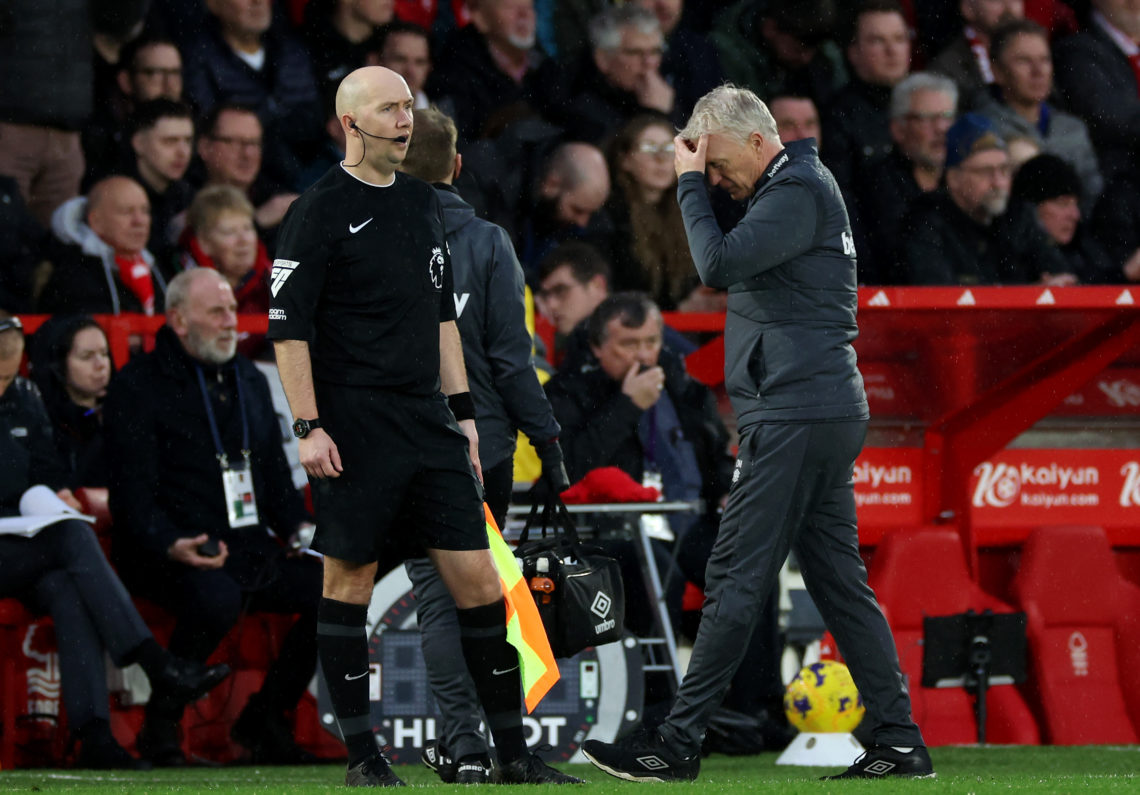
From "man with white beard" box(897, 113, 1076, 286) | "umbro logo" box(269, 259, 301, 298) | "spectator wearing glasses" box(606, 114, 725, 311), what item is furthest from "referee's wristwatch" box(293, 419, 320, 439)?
"man with white beard" box(897, 113, 1076, 286)

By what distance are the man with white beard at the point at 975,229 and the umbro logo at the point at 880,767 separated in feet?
16.4

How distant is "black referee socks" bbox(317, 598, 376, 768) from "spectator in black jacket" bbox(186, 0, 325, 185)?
17.2ft

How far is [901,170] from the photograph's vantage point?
10.6m

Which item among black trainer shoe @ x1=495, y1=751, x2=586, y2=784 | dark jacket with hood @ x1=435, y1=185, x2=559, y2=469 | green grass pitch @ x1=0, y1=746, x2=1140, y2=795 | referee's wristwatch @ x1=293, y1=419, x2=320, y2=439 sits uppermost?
dark jacket with hood @ x1=435, y1=185, x2=559, y2=469

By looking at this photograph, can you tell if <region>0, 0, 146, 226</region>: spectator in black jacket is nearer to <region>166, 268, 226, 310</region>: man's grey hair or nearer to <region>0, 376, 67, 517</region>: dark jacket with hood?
<region>166, 268, 226, 310</region>: man's grey hair

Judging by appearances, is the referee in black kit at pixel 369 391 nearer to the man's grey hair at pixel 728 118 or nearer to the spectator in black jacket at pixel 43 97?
the man's grey hair at pixel 728 118

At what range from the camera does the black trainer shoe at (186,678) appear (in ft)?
22.7

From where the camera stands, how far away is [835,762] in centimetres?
694

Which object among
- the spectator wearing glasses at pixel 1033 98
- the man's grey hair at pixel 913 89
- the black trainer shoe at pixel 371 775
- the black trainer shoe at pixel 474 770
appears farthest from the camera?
the spectator wearing glasses at pixel 1033 98

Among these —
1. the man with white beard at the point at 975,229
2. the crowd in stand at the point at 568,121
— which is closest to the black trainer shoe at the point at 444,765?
the crowd in stand at the point at 568,121

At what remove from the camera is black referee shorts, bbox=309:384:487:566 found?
15.7ft

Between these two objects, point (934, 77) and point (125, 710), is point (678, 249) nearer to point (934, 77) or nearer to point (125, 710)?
point (934, 77)

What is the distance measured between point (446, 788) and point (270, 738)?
9.40ft

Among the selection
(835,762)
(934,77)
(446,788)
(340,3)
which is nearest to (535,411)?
(446,788)
